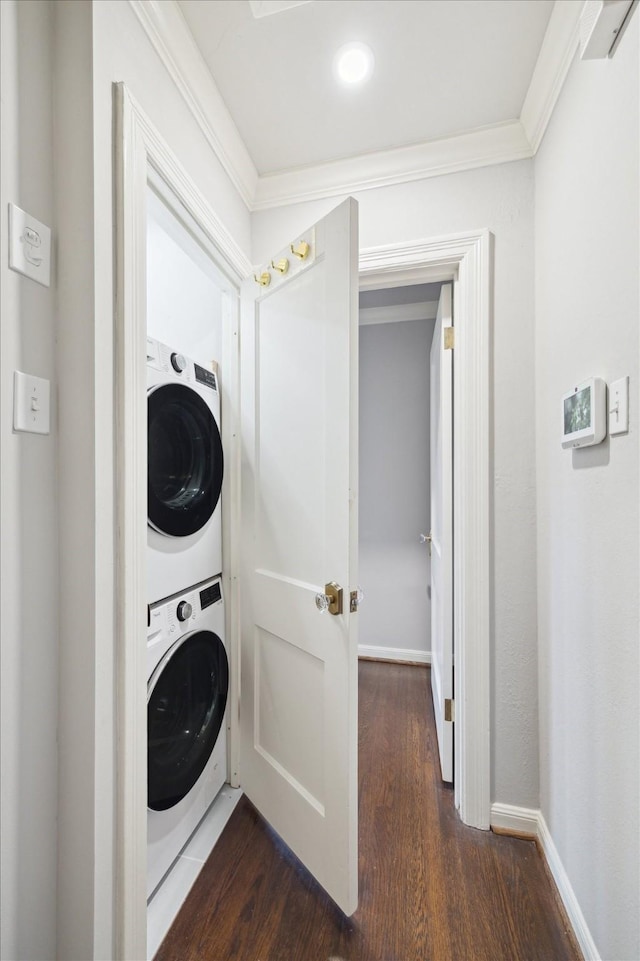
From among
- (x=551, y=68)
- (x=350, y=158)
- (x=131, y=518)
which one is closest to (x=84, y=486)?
(x=131, y=518)

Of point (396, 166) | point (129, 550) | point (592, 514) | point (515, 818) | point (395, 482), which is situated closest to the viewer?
point (129, 550)

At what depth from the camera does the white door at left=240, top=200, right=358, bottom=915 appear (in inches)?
47.6

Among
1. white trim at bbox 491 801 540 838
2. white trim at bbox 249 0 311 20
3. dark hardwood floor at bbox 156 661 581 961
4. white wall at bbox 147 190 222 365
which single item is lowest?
dark hardwood floor at bbox 156 661 581 961

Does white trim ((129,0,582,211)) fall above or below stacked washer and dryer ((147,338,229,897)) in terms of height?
above

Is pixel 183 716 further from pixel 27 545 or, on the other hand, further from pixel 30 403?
pixel 30 403

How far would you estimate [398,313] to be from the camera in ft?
9.74

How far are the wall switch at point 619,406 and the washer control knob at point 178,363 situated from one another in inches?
48.2

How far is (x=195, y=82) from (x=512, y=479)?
1655 mm

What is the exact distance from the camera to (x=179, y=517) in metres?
1.34

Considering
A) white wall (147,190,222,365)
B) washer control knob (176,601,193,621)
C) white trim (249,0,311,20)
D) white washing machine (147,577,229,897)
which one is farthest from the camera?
white wall (147,190,222,365)

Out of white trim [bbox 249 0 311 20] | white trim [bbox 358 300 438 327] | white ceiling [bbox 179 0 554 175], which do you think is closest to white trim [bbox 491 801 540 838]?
white ceiling [bbox 179 0 554 175]

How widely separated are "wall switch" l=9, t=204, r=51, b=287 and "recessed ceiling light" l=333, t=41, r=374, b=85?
41.6 inches

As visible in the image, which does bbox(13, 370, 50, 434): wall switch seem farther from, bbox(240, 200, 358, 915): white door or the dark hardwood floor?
the dark hardwood floor

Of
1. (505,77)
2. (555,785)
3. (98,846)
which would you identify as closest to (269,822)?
(98,846)
